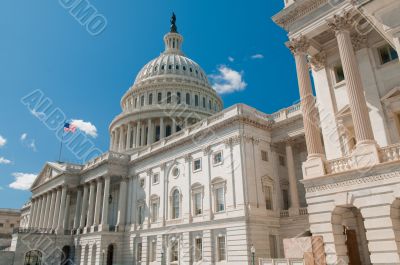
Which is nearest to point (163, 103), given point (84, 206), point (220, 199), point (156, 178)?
point (84, 206)

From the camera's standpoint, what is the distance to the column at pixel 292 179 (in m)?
33.6

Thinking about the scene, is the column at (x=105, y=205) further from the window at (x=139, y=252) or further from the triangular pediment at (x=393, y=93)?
the triangular pediment at (x=393, y=93)

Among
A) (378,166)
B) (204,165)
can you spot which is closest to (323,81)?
(378,166)

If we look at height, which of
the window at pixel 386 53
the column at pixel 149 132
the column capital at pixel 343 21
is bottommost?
the window at pixel 386 53

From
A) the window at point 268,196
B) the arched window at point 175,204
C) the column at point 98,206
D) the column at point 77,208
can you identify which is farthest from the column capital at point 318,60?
the column at point 77,208

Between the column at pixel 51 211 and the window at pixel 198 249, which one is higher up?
the column at pixel 51 211

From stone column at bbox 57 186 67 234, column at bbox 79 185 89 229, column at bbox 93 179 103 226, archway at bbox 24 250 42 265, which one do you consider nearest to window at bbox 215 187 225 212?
column at bbox 93 179 103 226

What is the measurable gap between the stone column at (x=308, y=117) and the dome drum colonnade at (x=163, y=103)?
46681 millimetres

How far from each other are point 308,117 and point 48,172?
60478 millimetres

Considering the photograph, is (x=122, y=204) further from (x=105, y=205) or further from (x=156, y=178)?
(x=156, y=178)

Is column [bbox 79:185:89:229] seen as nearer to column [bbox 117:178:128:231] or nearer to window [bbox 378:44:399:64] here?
column [bbox 117:178:128:231]

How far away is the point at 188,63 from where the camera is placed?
85.1 meters

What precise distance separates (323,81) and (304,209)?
14516mm

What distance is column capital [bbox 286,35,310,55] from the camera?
20.7 m
